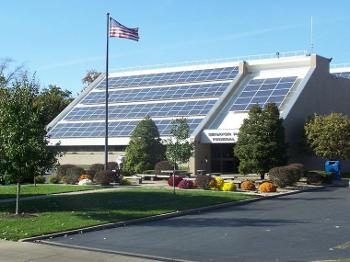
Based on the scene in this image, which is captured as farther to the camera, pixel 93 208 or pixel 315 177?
pixel 315 177

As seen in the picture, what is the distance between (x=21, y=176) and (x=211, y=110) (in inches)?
1102

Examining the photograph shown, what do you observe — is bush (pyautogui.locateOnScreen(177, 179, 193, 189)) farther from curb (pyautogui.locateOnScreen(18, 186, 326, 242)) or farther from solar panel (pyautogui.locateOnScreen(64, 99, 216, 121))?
solar panel (pyautogui.locateOnScreen(64, 99, 216, 121))

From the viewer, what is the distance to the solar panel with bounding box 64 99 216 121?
45419mm

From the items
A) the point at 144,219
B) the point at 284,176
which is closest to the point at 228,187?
the point at 284,176

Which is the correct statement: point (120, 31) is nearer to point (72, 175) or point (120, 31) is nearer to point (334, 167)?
point (72, 175)

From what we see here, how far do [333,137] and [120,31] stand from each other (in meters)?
15.3

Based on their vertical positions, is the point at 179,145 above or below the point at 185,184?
above

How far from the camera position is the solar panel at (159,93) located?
4753 cm

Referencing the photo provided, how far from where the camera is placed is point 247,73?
4853cm

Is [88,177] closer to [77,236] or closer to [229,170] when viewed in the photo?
[229,170]

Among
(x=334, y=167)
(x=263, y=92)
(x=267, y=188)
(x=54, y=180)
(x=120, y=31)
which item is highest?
(x=120, y=31)

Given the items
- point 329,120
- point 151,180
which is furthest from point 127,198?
point 329,120

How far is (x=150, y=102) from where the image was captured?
50.2 metres

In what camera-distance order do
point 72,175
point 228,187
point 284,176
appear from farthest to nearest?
point 72,175, point 284,176, point 228,187
